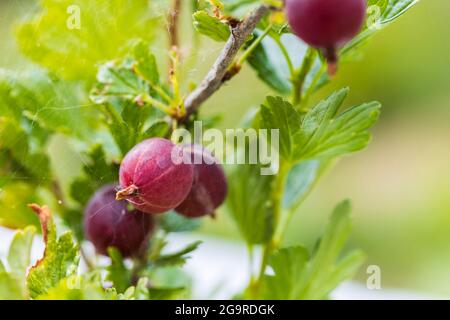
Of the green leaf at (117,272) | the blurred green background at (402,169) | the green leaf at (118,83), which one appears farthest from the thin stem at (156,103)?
the blurred green background at (402,169)

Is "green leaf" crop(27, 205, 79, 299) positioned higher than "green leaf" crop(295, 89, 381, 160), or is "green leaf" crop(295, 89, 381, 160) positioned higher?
"green leaf" crop(295, 89, 381, 160)

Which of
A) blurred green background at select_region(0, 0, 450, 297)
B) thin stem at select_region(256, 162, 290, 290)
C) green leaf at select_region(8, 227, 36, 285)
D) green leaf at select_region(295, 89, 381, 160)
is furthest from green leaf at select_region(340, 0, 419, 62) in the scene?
blurred green background at select_region(0, 0, 450, 297)

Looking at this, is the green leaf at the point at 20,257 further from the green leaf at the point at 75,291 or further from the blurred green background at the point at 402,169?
the blurred green background at the point at 402,169

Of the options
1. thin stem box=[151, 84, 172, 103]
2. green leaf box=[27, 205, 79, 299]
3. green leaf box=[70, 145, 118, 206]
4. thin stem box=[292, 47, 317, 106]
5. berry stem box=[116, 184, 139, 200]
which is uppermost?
thin stem box=[292, 47, 317, 106]

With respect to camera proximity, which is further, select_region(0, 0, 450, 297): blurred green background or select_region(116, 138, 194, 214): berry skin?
select_region(0, 0, 450, 297): blurred green background

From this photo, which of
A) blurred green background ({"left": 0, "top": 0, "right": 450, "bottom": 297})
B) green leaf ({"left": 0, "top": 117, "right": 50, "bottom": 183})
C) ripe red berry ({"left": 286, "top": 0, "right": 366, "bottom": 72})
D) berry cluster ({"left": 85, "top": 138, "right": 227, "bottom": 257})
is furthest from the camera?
blurred green background ({"left": 0, "top": 0, "right": 450, "bottom": 297})

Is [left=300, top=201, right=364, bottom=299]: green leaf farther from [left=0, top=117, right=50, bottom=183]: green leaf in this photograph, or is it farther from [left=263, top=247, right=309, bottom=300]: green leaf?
[left=0, top=117, right=50, bottom=183]: green leaf

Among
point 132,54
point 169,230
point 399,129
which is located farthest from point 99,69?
point 399,129
